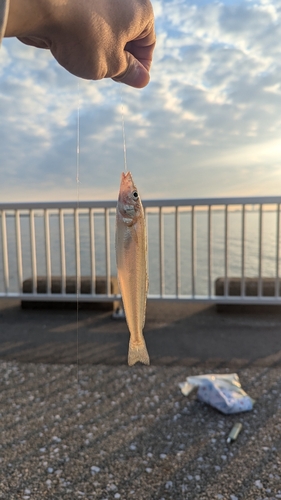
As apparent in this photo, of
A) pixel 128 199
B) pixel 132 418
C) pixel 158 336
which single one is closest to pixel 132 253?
pixel 128 199

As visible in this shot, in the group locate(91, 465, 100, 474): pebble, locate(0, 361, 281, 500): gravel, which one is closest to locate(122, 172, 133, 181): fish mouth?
locate(0, 361, 281, 500): gravel

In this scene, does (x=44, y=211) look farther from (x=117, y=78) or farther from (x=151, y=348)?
(x=117, y=78)

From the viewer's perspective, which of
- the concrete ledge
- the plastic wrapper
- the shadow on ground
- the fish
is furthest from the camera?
the concrete ledge

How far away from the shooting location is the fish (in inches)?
35.4

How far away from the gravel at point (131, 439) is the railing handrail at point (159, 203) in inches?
81.7

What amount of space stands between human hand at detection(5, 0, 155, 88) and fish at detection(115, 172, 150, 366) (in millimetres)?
437

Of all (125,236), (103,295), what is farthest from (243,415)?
(103,295)

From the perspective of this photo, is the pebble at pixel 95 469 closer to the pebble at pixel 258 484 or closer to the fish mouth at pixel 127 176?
the pebble at pixel 258 484

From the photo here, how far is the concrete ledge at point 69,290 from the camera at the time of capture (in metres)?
5.07

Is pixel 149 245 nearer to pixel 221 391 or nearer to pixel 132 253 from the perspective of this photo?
pixel 221 391

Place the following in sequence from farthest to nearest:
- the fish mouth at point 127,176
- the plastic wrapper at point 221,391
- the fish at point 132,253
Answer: the plastic wrapper at point 221,391
the fish mouth at point 127,176
the fish at point 132,253

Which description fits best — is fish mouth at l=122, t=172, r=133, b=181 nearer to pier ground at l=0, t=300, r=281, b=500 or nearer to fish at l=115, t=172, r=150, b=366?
fish at l=115, t=172, r=150, b=366

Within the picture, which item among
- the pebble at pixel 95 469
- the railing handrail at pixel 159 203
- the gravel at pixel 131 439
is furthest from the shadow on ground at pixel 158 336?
the railing handrail at pixel 159 203

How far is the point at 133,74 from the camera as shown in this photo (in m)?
1.28
